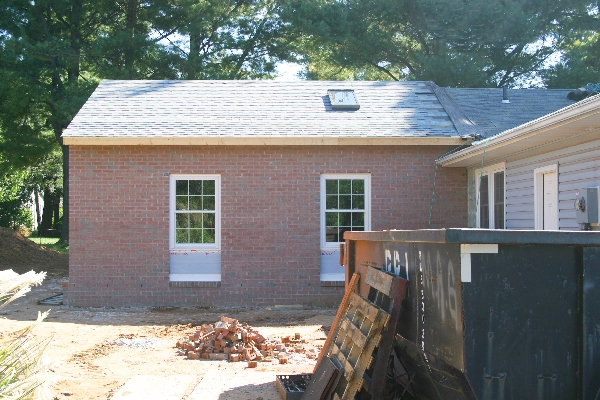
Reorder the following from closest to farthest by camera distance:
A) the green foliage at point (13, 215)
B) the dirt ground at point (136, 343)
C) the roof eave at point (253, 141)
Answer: the dirt ground at point (136, 343) < the roof eave at point (253, 141) < the green foliage at point (13, 215)

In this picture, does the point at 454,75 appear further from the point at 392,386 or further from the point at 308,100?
the point at 392,386

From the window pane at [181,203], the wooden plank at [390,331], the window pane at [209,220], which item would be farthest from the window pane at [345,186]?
the wooden plank at [390,331]

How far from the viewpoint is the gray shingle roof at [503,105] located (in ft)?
49.4

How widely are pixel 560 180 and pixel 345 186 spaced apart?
500cm

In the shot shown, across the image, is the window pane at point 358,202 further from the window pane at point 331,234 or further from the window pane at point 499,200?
the window pane at point 499,200

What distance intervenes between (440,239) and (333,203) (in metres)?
9.92

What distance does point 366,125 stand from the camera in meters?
14.0

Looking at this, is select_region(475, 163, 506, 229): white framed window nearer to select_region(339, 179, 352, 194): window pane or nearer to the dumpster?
select_region(339, 179, 352, 194): window pane

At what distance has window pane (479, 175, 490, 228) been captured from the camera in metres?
13.1

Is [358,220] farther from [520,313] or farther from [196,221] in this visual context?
[520,313]

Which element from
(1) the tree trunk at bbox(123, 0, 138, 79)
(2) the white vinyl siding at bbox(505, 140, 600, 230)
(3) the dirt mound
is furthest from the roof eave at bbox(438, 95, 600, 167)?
(1) the tree trunk at bbox(123, 0, 138, 79)

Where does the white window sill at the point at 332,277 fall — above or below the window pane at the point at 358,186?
below

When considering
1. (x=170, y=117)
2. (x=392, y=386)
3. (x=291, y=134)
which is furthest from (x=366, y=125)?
(x=392, y=386)

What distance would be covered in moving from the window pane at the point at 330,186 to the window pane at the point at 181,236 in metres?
3.01
